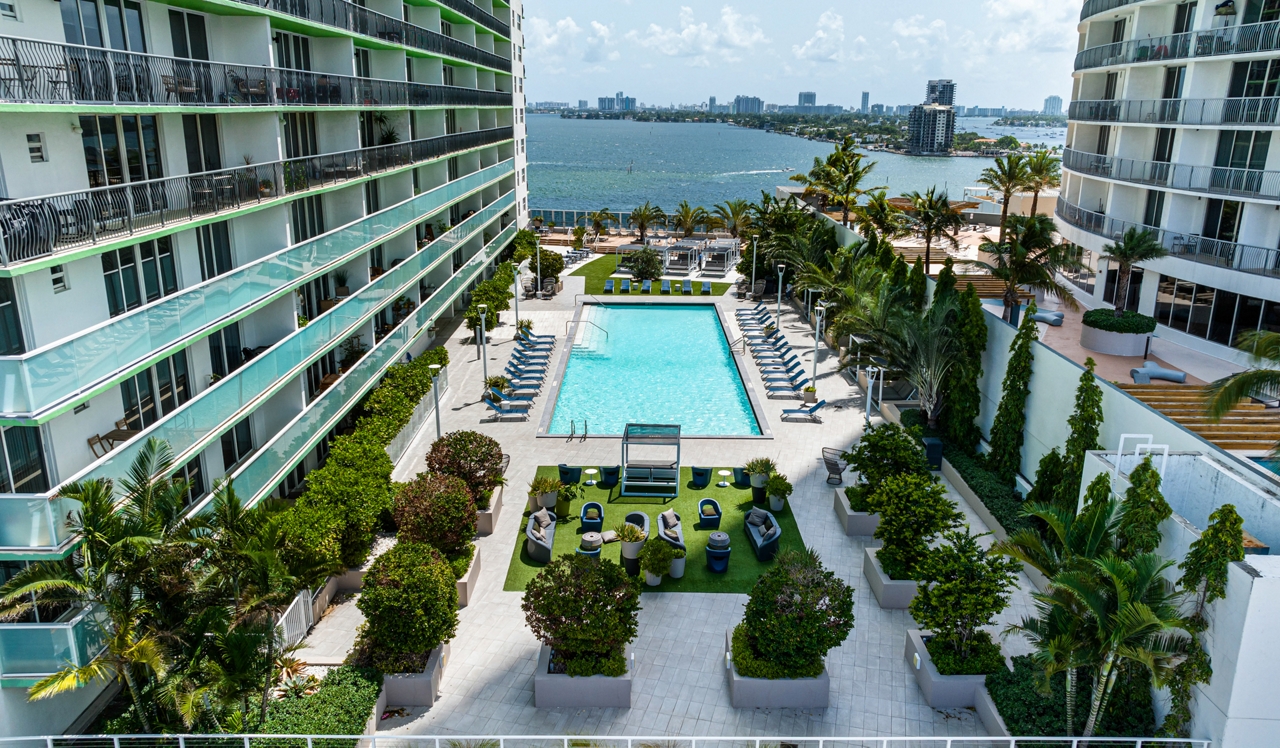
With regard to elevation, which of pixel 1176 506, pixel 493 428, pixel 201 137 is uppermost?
pixel 201 137

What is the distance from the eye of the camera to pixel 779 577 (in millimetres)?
14180

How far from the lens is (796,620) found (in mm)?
13703

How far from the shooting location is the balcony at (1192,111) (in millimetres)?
24016

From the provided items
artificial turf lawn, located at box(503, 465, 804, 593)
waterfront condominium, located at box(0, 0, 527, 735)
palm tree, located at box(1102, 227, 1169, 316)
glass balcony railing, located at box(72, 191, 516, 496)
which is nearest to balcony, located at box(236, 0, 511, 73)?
waterfront condominium, located at box(0, 0, 527, 735)

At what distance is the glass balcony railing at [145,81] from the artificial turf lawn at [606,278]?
77.2ft

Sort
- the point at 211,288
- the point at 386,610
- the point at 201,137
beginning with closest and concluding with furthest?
the point at 386,610 → the point at 211,288 → the point at 201,137

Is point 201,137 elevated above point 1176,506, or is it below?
above

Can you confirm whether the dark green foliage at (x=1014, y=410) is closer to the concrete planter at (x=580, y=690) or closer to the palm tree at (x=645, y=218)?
the concrete planter at (x=580, y=690)

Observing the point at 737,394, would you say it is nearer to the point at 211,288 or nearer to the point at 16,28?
the point at 211,288

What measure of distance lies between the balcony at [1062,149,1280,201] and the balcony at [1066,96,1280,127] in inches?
52.2

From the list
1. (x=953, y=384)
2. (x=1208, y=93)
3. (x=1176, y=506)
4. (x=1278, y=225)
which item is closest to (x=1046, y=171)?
(x=1208, y=93)

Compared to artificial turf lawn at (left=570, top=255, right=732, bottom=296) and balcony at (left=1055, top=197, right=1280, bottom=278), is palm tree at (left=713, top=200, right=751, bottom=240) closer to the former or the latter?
artificial turf lawn at (left=570, top=255, right=732, bottom=296)

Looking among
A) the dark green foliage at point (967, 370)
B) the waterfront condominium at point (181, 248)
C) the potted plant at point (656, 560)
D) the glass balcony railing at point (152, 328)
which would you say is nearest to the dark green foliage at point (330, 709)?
the waterfront condominium at point (181, 248)

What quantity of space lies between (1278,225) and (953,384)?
10559 mm
